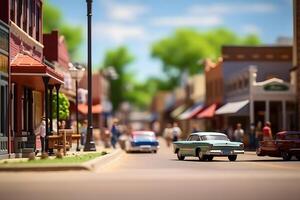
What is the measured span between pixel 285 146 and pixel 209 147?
352cm

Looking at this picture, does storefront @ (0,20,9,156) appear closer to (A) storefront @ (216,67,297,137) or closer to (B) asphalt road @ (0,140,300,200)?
(B) asphalt road @ (0,140,300,200)

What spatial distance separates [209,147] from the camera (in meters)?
31.0

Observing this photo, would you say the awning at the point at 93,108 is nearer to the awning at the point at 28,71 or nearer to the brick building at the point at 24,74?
the brick building at the point at 24,74

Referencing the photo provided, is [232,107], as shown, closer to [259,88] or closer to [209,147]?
[259,88]

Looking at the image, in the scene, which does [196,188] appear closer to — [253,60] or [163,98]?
[253,60]

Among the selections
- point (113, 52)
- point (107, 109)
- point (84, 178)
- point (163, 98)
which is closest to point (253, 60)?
point (107, 109)

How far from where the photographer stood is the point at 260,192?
53.2 ft

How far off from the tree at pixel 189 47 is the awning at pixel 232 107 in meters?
65.9

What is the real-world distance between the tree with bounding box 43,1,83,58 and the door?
80605mm

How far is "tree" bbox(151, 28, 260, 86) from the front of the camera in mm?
127125

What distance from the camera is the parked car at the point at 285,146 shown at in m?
32.2

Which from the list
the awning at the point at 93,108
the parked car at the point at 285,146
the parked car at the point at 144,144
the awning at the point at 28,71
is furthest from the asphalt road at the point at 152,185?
the awning at the point at 93,108

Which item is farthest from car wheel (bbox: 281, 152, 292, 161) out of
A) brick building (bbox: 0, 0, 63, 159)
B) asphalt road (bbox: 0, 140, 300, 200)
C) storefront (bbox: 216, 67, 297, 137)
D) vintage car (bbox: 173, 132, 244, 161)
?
storefront (bbox: 216, 67, 297, 137)

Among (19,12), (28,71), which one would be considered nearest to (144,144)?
(19,12)
